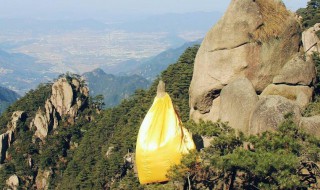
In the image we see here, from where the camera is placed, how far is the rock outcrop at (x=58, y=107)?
186 ft

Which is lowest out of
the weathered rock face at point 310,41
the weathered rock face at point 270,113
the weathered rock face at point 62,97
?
the weathered rock face at point 62,97

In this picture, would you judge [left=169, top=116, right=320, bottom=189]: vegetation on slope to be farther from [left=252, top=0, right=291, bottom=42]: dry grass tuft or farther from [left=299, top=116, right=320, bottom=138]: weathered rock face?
[left=252, top=0, right=291, bottom=42]: dry grass tuft

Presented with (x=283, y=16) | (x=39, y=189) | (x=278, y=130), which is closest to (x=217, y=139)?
(x=278, y=130)

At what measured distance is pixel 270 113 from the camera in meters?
14.3

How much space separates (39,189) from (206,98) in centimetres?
3850

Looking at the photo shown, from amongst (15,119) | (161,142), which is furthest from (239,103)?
(15,119)

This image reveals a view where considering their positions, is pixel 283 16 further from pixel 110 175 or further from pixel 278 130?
pixel 110 175

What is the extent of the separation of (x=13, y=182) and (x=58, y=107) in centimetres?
1102

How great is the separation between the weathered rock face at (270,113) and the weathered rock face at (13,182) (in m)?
41.9

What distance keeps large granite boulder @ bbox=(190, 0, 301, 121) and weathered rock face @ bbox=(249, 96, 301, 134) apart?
3575 mm

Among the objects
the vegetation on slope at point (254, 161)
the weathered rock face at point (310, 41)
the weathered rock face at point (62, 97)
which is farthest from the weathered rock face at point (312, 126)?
the weathered rock face at point (62, 97)

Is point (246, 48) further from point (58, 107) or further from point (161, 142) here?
point (58, 107)

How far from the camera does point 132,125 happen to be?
137 feet

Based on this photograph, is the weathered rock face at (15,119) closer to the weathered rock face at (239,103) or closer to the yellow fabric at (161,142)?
the weathered rock face at (239,103)
